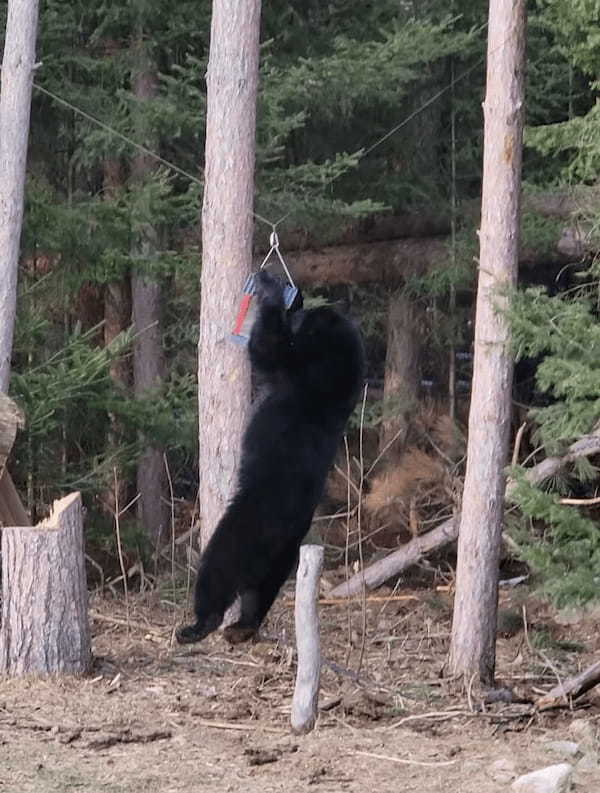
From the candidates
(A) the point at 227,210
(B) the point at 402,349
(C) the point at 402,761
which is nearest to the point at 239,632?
(C) the point at 402,761

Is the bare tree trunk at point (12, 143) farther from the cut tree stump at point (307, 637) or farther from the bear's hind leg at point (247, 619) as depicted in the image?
the cut tree stump at point (307, 637)

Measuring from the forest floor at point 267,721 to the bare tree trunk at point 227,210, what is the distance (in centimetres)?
195

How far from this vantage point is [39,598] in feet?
27.9

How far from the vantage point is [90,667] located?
29.1 feet

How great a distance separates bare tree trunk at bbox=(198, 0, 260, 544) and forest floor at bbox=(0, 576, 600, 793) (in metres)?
1.95

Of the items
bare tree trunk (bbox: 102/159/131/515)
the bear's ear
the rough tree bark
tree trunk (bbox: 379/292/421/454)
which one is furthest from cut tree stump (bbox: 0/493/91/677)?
tree trunk (bbox: 379/292/421/454)

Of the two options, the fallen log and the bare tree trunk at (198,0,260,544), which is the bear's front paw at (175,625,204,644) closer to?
the bare tree trunk at (198,0,260,544)

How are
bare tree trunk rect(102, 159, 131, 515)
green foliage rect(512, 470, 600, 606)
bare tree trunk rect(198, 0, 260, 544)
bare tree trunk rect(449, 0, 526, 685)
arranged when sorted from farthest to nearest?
bare tree trunk rect(102, 159, 131, 515) → bare tree trunk rect(198, 0, 260, 544) → bare tree trunk rect(449, 0, 526, 685) → green foliage rect(512, 470, 600, 606)

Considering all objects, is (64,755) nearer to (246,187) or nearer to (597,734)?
(597,734)

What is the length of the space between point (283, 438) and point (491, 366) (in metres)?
2.69

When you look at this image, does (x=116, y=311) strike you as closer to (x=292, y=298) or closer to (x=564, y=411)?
(x=564, y=411)

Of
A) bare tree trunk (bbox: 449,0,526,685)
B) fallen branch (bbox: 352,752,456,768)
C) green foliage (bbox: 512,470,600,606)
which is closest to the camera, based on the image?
fallen branch (bbox: 352,752,456,768)

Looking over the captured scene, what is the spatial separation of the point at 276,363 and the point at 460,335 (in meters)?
10.0

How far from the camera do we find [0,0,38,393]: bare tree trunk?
11.7 meters
